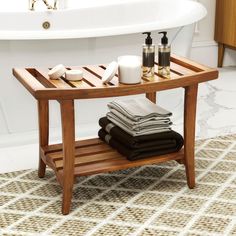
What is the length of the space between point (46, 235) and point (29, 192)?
36cm

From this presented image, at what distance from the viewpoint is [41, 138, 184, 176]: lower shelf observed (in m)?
2.16

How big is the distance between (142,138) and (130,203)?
253mm

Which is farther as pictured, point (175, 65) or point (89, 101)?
point (89, 101)

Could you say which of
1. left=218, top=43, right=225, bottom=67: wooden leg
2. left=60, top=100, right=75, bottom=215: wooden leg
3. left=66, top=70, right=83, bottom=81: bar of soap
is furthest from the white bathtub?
left=60, top=100, right=75, bottom=215: wooden leg

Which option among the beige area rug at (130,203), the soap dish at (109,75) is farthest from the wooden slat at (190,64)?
the beige area rug at (130,203)

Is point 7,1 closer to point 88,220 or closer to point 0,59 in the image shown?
point 0,59

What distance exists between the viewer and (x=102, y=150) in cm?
233

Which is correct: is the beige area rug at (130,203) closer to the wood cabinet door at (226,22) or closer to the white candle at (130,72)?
the white candle at (130,72)

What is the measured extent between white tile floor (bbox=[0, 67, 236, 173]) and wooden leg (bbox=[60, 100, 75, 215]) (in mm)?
500

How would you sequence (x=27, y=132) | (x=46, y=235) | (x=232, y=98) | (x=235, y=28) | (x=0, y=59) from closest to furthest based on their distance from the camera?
1. (x=46, y=235)
2. (x=0, y=59)
3. (x=27, y=132)
4. (x=232, y=98)
5. (x=235, y=28)

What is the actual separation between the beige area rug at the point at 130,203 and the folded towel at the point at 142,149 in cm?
17

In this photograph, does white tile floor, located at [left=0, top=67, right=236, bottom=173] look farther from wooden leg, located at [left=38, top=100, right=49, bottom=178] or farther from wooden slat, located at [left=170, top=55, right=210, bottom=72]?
wooden slat, located at [left=170, top=55, right=210, bottom=72]

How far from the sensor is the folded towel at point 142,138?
2.22 m

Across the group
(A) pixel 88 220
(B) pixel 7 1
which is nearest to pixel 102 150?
(A) pixel 88 220
